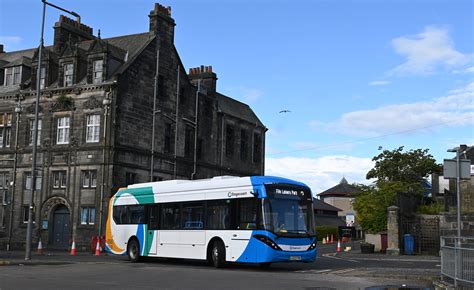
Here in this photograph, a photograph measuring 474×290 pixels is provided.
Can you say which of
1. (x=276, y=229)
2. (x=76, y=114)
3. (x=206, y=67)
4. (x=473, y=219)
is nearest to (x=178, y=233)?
(x=276, y=229)

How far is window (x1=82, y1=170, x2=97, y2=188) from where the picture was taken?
36.9 meters

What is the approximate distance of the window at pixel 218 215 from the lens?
2097cm

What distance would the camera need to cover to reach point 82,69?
39.3m

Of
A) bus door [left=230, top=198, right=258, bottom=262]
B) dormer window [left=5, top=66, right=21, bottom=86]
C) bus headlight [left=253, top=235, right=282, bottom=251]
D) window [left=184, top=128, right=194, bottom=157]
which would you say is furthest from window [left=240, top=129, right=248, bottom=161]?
bus headlight [left=253, top=235, right=282, bottom=251]

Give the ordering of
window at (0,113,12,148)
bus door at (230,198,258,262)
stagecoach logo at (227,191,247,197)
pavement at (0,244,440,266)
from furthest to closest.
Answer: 1. window at (0,113,12,148)
2. pavement at (0,244,440,266)
3. stagecoach logo at (227,191,247,197)
4. bus door at (230,198,258,262)

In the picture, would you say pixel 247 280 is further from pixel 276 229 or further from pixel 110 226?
pixel 110 226

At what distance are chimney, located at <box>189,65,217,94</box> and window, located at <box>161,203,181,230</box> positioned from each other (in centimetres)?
2526

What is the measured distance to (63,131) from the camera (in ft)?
127

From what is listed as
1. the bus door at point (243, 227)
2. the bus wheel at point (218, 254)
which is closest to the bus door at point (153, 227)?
the bus wheel at point (218, 254)

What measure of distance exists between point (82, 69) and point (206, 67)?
13287 mm

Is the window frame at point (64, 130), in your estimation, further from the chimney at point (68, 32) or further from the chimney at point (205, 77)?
the chimney at point (205, 77)

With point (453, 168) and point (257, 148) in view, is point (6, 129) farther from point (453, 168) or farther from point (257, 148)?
point (453, 168)

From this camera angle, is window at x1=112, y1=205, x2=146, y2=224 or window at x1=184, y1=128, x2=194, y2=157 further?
window at x1=184, y1=128, x2=194, y2=157

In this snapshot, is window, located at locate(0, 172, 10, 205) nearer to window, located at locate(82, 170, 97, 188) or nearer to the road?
window, located at locate(82, 170, 97, 188)
